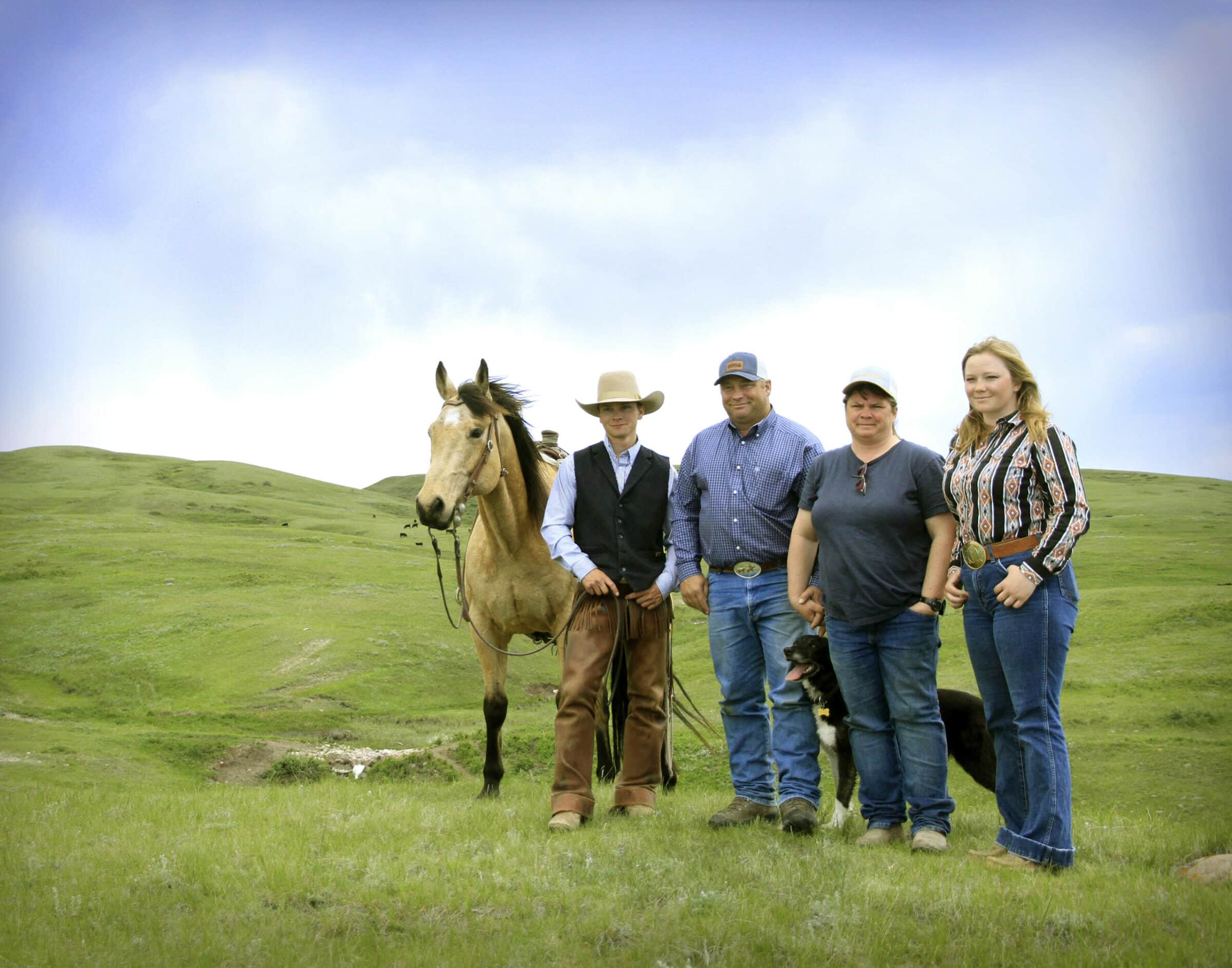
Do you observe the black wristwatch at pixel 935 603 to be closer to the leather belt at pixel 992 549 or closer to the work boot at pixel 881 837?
the leather belt at pixel 992 549

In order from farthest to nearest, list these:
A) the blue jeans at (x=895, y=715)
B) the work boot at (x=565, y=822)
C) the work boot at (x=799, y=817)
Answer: the work boot at (x=565, y=822), the work boot at (x=799, y=817), the blue jeans at (x=895, y=715)

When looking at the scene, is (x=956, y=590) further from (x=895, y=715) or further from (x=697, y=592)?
(x=697, y=592)

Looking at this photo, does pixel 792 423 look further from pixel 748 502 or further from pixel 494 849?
pixel 494 849

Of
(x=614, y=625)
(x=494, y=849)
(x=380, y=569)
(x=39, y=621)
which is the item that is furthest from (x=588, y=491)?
(x=380, y=569)

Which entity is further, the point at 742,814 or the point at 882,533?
the point at 742,814

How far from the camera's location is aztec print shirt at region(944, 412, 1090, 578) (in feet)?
17.4

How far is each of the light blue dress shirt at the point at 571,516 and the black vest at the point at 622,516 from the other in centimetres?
4

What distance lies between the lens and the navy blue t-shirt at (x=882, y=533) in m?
6.07

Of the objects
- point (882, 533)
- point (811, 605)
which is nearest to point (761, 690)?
point (811, 605)

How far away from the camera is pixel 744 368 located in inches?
275

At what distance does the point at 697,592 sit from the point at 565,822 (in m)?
1.90

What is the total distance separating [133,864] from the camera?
19.3 feet

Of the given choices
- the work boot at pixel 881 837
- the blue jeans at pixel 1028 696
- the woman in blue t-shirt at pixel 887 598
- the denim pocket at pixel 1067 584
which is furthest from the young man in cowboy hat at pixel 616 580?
the denim pocket at pixel 1067 584

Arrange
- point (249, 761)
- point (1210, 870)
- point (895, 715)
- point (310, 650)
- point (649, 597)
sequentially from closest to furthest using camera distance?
point (1210, 870) → point (895, 715) → point (649, 597) → point (249, 761) → point (310, 650)
